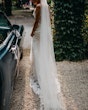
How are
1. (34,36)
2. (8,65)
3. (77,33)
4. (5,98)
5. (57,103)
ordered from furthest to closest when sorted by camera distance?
(77,33) < (34,36) < (57,103) < (8,65) < (5,98)

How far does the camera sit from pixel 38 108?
16.2ft

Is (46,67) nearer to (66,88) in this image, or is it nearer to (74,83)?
(66,88)

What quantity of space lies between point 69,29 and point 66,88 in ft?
8.07

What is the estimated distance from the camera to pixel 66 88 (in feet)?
19.4

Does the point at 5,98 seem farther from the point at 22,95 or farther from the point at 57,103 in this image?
the point at 22,95

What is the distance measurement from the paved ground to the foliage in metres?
0.30

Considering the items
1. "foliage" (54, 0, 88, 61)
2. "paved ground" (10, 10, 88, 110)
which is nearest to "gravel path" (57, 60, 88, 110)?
"paved ground" (10, 10, 88, 110)

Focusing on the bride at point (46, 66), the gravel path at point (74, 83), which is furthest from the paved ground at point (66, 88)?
the bride at point (46, 66)

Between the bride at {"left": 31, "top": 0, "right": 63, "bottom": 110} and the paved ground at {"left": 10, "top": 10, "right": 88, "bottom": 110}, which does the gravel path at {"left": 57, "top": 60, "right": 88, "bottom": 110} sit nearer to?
the paved ground at {"left": 10, "top": 10, "right": 88, "bottom": 110}

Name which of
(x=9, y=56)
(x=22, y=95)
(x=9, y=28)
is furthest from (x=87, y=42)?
(x=9, y=56)

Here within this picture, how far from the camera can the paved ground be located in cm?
508

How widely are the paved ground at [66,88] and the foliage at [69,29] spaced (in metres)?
0.30

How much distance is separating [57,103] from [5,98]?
1266mm

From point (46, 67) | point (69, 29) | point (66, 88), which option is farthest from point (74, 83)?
point (69, 29)
